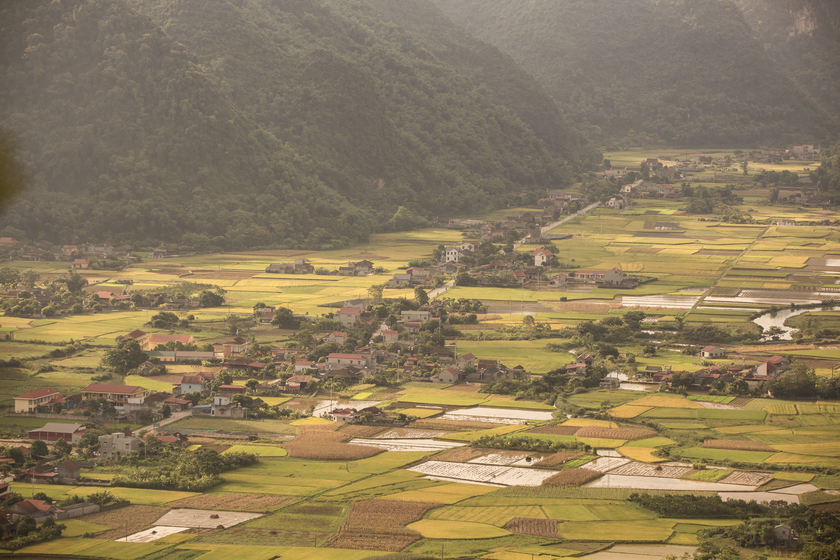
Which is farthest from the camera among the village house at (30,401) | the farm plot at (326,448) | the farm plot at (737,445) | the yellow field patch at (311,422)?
the village house at (30,401)

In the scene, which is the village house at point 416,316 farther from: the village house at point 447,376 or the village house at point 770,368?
the village house at point 770,368

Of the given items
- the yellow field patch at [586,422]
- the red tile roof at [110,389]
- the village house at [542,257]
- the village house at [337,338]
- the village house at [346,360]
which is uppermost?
the village house at [542,257]

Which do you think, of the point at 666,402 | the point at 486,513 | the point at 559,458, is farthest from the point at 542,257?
the point at 486,513

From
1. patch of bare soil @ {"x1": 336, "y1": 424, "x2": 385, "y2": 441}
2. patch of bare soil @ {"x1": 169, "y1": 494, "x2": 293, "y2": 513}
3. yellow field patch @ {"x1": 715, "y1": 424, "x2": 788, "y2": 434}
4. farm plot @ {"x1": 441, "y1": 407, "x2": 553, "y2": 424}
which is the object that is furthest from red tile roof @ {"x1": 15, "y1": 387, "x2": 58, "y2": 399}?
yellow field patch @ {"x1": 715, "y1": 424, "x2": 788, "y2": 434}

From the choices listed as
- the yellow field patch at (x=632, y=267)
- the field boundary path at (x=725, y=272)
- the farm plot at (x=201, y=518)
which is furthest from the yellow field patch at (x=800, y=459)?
the yellow field patch at (x=632, y=267)

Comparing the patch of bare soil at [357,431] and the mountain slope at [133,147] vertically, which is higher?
the mountain slope at [133,147]

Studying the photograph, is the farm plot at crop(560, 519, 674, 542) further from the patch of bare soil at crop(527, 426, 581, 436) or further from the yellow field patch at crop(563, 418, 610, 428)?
the yellow field patch at crop(563, 418, 610, 428)

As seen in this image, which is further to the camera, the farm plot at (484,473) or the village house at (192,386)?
the village house at (192,386)
